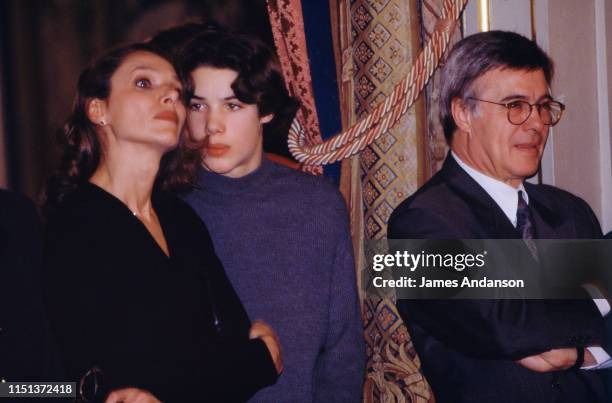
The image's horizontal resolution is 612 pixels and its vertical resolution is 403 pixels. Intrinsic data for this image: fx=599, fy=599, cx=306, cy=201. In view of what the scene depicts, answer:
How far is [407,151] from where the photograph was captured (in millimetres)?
1903

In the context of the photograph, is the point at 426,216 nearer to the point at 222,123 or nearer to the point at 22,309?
the point at 222,123

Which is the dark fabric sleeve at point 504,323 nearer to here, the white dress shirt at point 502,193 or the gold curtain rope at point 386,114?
the white dress shirt at point 502,193

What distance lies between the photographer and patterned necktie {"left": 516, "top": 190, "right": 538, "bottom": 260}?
166cm

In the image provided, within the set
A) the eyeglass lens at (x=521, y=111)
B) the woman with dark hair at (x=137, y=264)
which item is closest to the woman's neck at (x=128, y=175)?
the woman with dark hair at (x=137, y=264)

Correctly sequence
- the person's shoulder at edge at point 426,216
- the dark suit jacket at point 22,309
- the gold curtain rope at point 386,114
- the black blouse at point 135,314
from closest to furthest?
1. the black blouse at point 135,314
2. the dark suit jacket at point 22,309
3. the person's shoulder at edge at point 426,216
4. the gold curtain rope at point 386,114

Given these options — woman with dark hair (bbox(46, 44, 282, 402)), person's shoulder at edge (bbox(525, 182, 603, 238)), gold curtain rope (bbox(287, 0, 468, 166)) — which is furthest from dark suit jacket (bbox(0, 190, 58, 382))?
person's shoulder at edge (bbox(525, 182, 603, 238))

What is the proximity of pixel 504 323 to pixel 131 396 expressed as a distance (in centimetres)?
86

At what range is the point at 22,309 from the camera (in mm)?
1366

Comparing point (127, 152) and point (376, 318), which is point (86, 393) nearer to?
point (127, 152)

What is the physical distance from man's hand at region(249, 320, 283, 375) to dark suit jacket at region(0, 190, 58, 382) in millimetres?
468

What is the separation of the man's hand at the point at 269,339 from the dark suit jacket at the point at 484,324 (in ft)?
1.37

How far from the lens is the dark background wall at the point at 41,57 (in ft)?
6.15

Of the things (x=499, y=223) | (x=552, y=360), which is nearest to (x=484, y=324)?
(x=552, y=360)

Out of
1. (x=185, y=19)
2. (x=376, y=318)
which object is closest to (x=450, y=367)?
(x=376, y=318)
